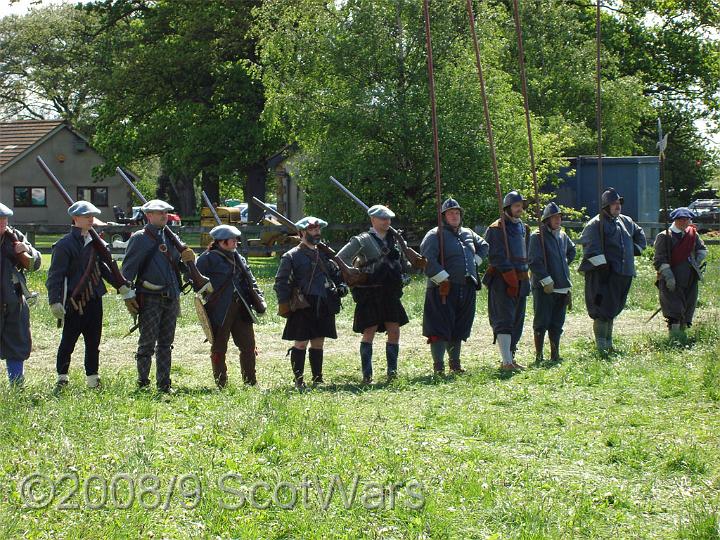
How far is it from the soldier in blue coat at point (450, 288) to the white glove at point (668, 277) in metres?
3.11

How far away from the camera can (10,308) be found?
34.1 feet

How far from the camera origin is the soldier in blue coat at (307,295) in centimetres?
→ 1122

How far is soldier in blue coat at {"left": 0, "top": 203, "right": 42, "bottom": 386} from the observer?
34.0ft

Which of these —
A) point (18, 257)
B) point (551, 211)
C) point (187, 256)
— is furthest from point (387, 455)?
point (551, 211)

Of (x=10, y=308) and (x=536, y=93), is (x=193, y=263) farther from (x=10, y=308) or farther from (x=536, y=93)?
(x=536, y=93)

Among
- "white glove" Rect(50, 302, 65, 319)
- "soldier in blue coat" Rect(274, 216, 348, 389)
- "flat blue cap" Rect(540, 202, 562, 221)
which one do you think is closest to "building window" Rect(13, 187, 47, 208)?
"flat blue cap" Rect(540, 202, 562, 221)

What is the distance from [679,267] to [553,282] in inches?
98.5

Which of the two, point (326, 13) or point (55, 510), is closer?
point (55, 510)

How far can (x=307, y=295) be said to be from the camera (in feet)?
36.9

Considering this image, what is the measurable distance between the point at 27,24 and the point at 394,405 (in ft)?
185

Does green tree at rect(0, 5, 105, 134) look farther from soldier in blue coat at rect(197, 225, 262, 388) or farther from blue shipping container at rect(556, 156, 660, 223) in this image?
soldier in blue coat at rect(197, 225, 262, 388)

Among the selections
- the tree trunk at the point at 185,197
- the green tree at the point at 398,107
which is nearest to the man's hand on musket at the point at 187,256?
the green tree at the point at 398,107

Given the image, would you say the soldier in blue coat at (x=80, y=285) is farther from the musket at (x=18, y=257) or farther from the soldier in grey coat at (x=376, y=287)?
the soldier in grey coat at (x=376, y=287)

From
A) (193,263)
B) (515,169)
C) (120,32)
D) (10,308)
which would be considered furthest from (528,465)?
(120,32)
